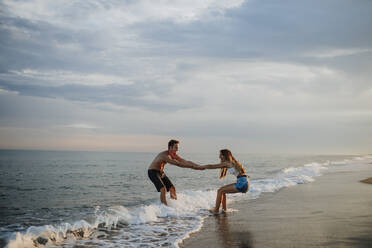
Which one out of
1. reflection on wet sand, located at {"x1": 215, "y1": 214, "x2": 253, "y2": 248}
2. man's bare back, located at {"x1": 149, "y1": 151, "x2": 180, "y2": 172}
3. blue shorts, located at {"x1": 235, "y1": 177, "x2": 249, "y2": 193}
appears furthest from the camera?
man's bare back, located at {"x1": 149, "y1": 151, "x2": 180, "y2": 172}

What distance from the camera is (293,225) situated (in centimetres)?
673

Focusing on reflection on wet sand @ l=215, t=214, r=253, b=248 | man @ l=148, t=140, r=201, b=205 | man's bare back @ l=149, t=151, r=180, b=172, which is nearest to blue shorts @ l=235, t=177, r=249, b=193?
reflection on wet sand @ l=215, t=214, r=253, b=248

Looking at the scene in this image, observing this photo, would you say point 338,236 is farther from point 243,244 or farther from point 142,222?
point 142,222

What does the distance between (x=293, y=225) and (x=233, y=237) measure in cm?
178

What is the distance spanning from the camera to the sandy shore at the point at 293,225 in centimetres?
546

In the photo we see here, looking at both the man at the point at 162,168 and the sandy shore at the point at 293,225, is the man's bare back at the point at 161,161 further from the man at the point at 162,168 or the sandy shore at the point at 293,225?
the sandy shore at the point at 293,225

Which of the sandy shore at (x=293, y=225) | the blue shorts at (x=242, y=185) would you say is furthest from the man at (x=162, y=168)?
the sandy shore at (x=293, y=225)

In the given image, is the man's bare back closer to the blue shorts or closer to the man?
the man

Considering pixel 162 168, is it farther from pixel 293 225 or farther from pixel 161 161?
pixel 293 225

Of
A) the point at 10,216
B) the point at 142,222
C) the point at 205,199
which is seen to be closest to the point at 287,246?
the point at 142,222

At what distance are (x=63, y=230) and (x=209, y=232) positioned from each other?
141 inches

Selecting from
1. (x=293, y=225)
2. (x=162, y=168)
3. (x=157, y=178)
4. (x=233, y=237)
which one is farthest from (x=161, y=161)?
(x=293, y=225)

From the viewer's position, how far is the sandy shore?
5.46 metres

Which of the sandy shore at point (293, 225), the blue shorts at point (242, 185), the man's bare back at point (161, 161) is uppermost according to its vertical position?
the man's bare back at point (161, 161)
